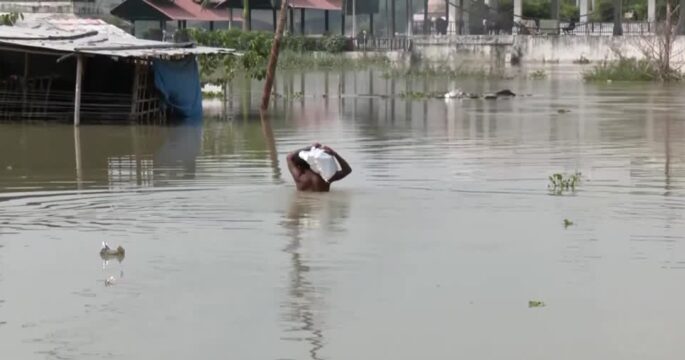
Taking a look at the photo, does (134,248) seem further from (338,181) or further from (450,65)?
(450,65)

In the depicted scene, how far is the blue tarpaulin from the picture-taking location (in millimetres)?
24953

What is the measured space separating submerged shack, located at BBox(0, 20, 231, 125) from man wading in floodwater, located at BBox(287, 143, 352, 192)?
9925mm

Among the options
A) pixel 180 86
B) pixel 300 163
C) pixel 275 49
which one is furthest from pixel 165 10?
pixel 300 163

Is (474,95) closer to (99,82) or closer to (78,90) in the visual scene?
(99,82)

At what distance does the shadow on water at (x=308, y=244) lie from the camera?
325 inches

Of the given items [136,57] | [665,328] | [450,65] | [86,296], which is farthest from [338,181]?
[450,65]

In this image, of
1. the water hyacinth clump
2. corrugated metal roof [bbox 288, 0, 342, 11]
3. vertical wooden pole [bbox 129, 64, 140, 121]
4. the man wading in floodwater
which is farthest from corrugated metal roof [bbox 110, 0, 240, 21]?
the man wading in floodwater

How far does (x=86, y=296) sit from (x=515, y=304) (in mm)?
2847

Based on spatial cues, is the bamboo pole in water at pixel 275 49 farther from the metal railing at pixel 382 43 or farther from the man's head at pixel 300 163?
the metal railing at pixel 382 43

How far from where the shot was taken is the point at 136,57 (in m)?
23.0

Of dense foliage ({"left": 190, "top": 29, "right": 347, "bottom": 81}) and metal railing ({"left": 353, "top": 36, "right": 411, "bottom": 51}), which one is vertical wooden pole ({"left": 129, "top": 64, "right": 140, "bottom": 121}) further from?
metal railing ({"left": 353, "top": 36, "right": 411, "bottom": 51})

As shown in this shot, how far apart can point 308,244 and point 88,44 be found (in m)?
13.4

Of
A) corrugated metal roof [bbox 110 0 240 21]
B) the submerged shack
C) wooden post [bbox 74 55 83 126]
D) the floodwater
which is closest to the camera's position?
the floodwater

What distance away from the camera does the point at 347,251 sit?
1071 cm
